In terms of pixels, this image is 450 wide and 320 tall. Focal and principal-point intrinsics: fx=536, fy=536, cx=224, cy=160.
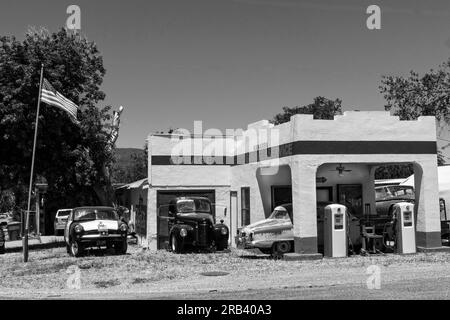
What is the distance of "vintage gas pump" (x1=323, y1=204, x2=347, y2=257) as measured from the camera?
16.4 metres

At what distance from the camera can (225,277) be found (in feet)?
42.8

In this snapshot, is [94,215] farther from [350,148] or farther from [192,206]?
[350,148]

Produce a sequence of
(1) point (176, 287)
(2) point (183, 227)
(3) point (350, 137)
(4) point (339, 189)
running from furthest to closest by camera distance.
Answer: (4) point (339, 189) → (2) point (183, 227) → (3) point (350, 137) → (1) point (176, 287)

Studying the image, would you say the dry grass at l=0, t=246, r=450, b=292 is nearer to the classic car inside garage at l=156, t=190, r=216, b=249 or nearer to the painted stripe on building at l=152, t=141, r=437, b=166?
the painted stripe on building at l=152, t=141, r=437, b=166

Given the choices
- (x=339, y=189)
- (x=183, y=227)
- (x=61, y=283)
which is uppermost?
(x=339, y=189)

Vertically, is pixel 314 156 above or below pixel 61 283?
above

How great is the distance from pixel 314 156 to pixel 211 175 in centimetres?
695

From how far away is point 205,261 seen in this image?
1622 cm

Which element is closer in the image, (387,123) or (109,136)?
(387,123)

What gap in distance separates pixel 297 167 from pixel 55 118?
11.5 meters

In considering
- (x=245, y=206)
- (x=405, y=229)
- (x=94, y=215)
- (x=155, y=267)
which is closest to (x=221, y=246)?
(x=245, y=206)
